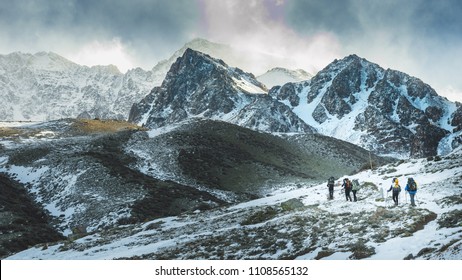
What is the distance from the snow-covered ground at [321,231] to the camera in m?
20.3

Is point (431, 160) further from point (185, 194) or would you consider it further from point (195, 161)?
A: point (195, 161)

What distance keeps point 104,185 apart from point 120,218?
1464 cm

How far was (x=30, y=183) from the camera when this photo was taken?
241 feet

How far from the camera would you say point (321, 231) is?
25.7m

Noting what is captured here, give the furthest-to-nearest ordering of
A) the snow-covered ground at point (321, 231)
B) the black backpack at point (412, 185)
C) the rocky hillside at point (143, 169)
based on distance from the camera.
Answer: the rocky hillside at point (143, 169), the black backpack at point (412, 185), the snow-covered ground at point (321, 231)

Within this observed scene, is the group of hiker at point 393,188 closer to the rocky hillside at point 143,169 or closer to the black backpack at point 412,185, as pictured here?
the black backpack at point 412,185

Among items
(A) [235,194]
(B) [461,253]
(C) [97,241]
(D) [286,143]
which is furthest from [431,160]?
(D) [286,143]

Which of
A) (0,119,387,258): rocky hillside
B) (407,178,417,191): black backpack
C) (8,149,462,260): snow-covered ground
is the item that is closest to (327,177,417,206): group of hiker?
(407,178,417,191): black backpack

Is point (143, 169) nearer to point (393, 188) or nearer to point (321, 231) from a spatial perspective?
point (393, 188)

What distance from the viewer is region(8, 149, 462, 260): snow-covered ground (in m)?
20.3

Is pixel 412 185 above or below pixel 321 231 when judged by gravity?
above

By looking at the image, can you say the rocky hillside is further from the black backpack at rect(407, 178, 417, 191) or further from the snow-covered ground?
the black backpack at rect(407, 178, 417, 191)

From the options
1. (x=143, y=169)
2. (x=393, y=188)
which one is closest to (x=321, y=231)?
(x=393, y=188)

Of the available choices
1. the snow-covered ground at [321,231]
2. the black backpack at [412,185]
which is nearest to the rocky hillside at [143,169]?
the snow-covered ground at [321,231]
